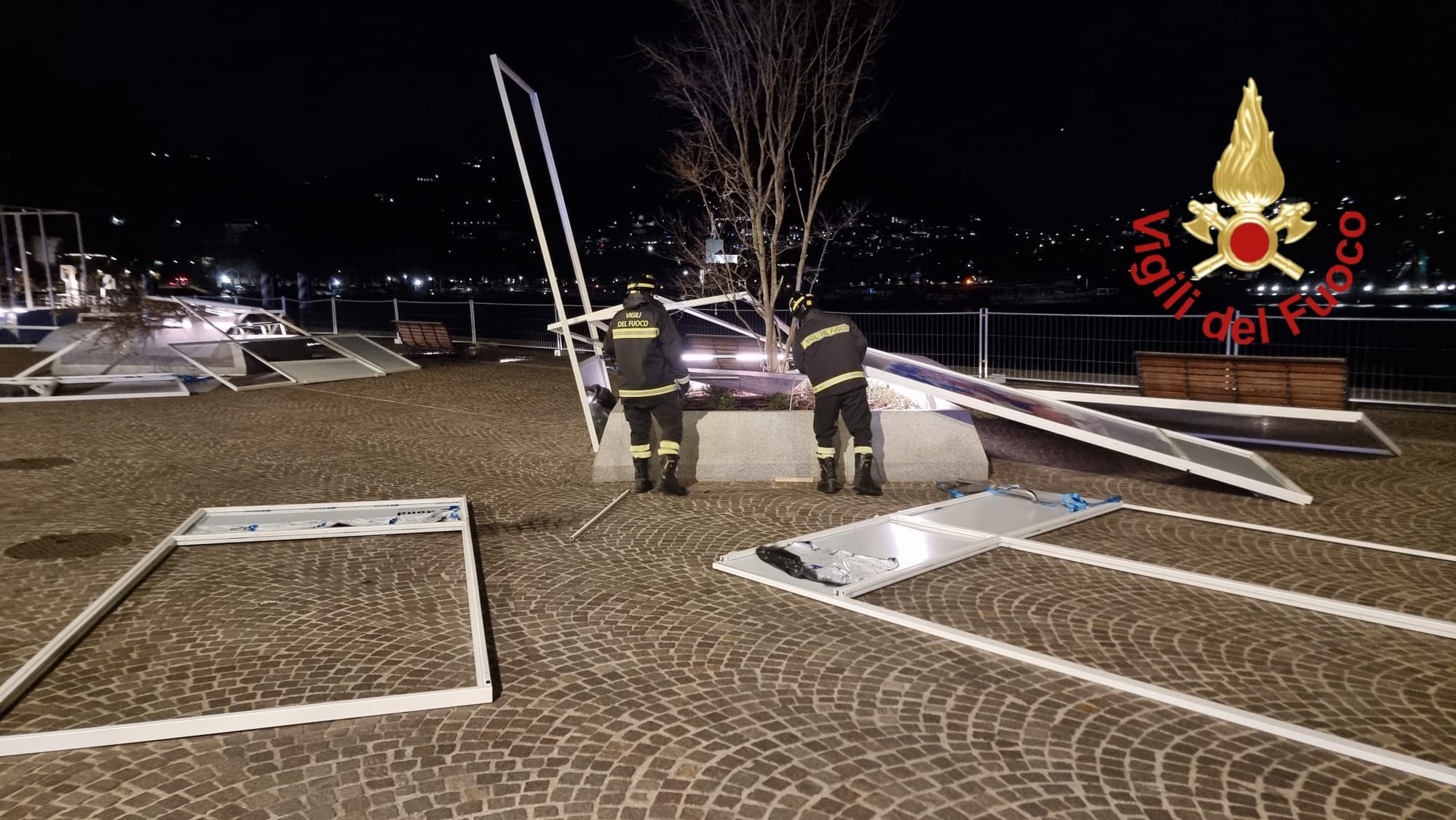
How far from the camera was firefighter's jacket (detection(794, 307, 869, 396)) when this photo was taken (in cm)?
758

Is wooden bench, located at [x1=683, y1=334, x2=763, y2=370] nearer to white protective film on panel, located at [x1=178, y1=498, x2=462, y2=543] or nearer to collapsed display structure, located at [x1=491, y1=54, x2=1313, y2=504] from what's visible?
collapsed display structure, located at [x1=491, y1=54, x2=1313, y2=504]

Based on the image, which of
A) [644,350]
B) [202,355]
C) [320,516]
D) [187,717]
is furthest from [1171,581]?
[202,355]

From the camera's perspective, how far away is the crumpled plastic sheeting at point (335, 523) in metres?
6.70

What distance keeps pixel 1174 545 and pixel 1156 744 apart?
3.06 m

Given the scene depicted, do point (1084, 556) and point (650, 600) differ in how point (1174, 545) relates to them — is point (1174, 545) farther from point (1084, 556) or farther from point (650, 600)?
point (650, 600)

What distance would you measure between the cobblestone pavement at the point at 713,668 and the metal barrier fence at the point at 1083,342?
5.48 meters

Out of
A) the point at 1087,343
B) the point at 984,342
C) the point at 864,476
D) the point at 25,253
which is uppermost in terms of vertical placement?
the point at 25,253

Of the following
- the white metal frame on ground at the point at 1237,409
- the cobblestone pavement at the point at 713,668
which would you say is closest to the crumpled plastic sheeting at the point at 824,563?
the cobblestone pavement at the point at 713,668

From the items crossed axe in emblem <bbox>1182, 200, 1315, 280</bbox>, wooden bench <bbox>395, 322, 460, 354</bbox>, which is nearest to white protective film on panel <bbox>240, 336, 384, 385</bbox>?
wooden bench <bbox>395, 322, 460, 354</bbox>

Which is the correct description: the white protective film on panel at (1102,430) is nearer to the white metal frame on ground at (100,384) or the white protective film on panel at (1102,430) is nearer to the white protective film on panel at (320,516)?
the white protective film on panel at (320,516)

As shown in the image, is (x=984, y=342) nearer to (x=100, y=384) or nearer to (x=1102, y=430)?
(x=1102, y=430)

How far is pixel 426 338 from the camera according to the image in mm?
21000

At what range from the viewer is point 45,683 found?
13.7 ft

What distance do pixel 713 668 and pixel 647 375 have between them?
3747 mm
